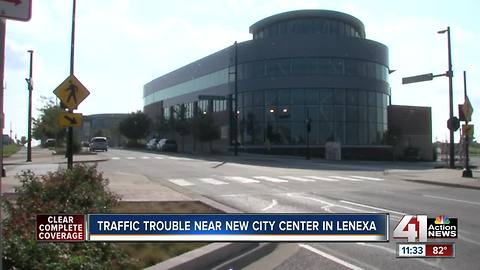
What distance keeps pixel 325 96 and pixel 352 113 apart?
3856 millimetres

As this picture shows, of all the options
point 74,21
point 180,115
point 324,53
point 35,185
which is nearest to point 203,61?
point 180,115

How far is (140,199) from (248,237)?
958 cm

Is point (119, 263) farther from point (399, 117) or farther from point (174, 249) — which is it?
point (399, 117)

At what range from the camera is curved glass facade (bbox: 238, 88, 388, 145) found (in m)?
60.9

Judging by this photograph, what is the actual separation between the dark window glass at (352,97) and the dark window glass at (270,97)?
A: 8216 millimetres

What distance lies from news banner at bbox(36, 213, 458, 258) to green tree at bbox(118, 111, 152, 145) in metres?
93.2

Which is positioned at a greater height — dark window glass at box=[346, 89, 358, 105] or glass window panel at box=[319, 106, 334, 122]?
dark window glass at box=[346, 89, 358, 105]

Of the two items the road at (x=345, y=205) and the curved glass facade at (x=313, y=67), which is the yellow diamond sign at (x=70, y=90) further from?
the curved glass facade at (x=313, y=67)

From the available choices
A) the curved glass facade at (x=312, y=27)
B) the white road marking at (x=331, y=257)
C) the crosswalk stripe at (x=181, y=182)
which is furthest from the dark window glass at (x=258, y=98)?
the white road marking at (x=331, y=257)

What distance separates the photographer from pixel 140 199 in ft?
49.6

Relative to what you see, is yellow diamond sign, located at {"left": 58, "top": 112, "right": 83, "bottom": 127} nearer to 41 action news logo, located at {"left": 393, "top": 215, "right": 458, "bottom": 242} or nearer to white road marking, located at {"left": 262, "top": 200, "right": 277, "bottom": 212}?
white road marking, located at {"left": 262, "top": 200, "right": 277, "bottom": 212}

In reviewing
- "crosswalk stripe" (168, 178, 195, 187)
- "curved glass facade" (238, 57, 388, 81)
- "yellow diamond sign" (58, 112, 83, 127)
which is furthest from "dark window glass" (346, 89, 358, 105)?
"yellow diamond sign" (58, 112, 83, 127)

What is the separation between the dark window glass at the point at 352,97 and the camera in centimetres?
6192

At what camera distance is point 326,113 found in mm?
61156
